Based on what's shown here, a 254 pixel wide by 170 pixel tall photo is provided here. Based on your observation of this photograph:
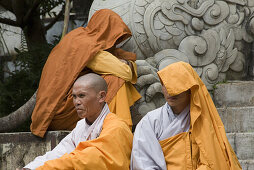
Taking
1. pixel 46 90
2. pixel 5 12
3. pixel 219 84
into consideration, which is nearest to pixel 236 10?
pixel 219 84

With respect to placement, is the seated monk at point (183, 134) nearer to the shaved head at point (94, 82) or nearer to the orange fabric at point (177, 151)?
the orange fabric at point (177, 151)

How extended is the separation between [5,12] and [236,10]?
5.27 meters

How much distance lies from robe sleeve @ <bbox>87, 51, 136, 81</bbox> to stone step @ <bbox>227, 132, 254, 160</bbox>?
144 cm

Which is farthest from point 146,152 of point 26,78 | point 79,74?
point 26,78

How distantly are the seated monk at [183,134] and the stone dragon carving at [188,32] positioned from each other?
7.68 feet

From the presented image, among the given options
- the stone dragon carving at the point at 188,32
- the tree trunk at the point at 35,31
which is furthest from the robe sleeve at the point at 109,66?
the tree trunk at the point at 35,31

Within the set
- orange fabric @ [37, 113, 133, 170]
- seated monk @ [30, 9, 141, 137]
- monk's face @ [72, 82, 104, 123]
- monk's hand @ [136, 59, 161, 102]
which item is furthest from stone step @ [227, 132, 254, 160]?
monk's face @ [72, 82, 104, 123]

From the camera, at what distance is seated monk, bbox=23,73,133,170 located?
4215 millimetres

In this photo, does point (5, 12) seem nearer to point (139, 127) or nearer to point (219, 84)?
point (219, 84)

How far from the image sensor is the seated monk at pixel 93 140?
421cm

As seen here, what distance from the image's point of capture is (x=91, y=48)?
21.1 feet

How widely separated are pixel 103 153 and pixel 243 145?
6.42 ft

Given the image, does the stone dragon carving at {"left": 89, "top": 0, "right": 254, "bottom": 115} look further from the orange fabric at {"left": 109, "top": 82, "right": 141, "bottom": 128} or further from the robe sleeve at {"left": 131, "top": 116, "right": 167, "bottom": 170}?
the robe sleeve at {"left": 131, "top": 116, "right": 167, "bottom": 170}

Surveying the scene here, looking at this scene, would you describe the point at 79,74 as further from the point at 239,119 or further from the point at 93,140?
the point at 93,140
